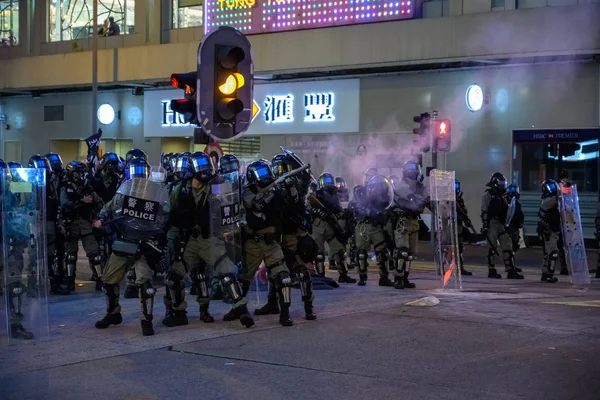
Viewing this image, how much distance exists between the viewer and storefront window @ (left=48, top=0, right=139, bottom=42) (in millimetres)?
28672

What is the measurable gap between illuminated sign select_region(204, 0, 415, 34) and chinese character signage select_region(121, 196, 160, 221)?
13776 millimetres

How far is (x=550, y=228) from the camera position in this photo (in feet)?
46.6

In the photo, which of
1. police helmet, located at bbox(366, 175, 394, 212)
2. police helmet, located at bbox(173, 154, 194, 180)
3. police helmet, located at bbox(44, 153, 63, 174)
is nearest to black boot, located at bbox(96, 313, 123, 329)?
police helmet, located at bbox(173, 154, 194, 180)

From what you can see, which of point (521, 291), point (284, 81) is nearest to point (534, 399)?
point (521, 291)

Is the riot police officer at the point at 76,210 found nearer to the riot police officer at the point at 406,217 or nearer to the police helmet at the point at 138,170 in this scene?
the police helmet at the point at 138,170

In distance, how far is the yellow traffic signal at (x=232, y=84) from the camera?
9.35 meters

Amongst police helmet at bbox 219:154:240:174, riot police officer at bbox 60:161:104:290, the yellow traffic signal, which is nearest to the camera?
the yellow traffic signal

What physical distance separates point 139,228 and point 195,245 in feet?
2.59

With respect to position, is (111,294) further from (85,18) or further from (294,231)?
(85,18)

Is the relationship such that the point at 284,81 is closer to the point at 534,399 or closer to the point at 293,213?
the point at 293,213

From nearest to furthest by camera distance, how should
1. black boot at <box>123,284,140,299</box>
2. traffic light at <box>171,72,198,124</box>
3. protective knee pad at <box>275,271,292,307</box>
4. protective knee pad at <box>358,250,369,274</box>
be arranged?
1. protective knee pad at <box>275,271,292,307</box>
2. traffic light at <box>171,72,198,124</box>
3. black boot at <box>123,284,140,299</box>
4. protective knee pad at <box>358,250,369,274</box>

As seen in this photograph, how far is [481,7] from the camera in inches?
830

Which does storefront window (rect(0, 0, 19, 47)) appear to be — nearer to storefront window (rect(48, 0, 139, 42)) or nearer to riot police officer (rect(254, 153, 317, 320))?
storefront window (rect(48, 0, 139, 42))

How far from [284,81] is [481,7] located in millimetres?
6363
